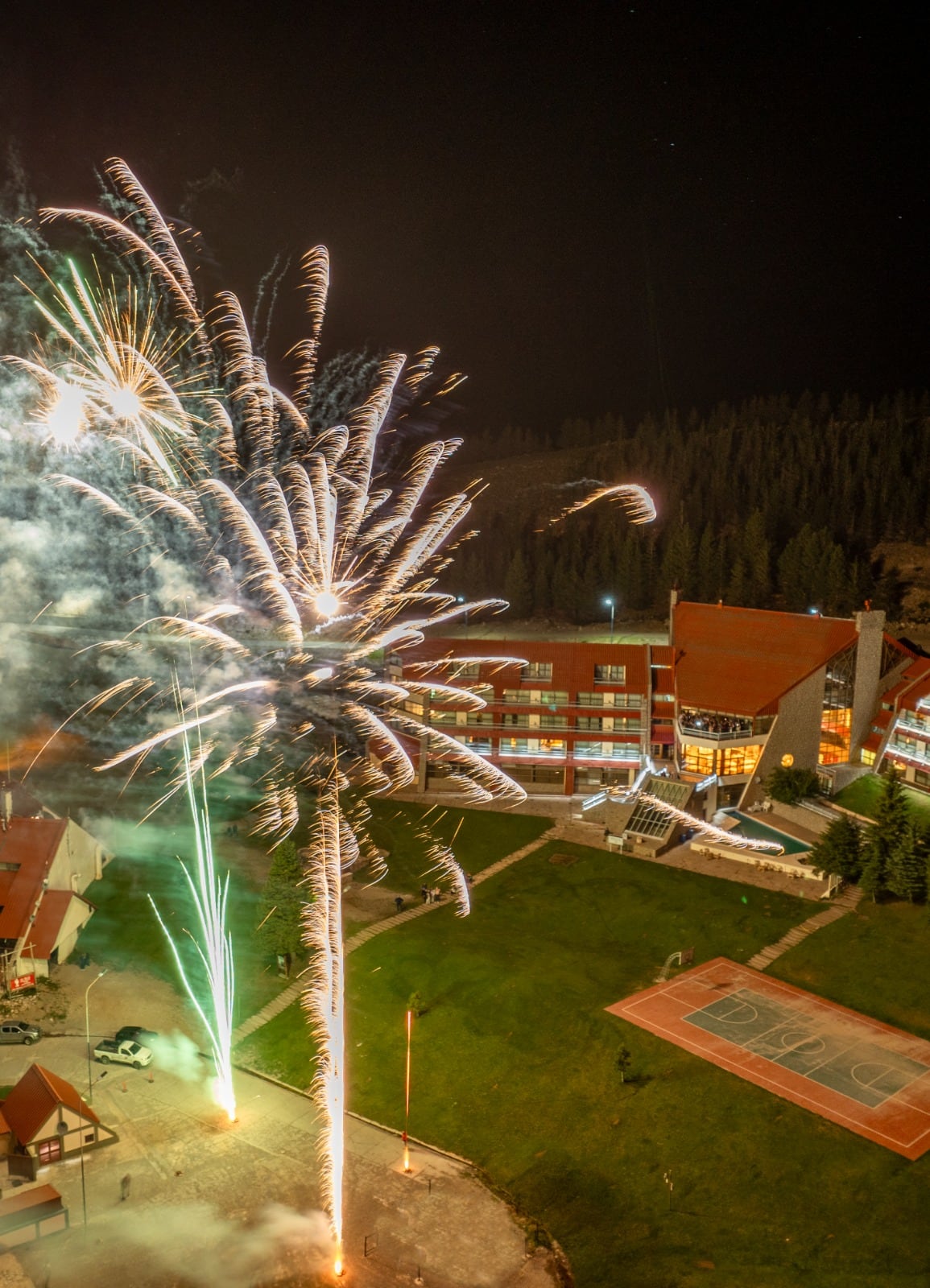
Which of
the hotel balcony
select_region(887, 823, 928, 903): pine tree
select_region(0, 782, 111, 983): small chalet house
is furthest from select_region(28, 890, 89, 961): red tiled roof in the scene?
select_region(887, 823, 928, 903): pine tree

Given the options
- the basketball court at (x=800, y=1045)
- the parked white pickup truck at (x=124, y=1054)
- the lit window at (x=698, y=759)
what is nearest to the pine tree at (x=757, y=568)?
the lit window at (x=698, y=759)

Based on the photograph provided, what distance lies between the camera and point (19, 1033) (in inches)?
1064

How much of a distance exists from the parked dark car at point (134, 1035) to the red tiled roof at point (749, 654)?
1017 inches

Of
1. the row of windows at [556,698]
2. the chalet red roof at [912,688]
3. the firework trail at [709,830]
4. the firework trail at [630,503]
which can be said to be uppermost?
the firework trail at [630,503]

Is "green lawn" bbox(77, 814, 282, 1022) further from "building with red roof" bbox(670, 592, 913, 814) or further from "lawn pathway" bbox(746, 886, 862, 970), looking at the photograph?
"building with red roof" bbox(670, 592, 913, 814)

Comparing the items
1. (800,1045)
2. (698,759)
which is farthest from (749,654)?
(800,1045)

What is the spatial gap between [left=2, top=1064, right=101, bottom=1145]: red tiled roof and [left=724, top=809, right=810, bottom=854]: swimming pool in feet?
82.9

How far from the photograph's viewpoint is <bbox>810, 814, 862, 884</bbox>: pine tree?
3400 centimetres

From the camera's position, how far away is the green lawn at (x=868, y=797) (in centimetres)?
3891

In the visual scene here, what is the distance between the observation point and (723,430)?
104m

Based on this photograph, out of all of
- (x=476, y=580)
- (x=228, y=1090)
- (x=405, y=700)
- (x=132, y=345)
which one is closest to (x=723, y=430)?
(x=476, y=580)

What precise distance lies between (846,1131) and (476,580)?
6315cm

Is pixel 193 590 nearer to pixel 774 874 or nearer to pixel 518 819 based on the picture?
pixel 518 819

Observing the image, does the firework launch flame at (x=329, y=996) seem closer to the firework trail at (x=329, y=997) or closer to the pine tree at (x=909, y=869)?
the firework trail at (x=329, y=997)
